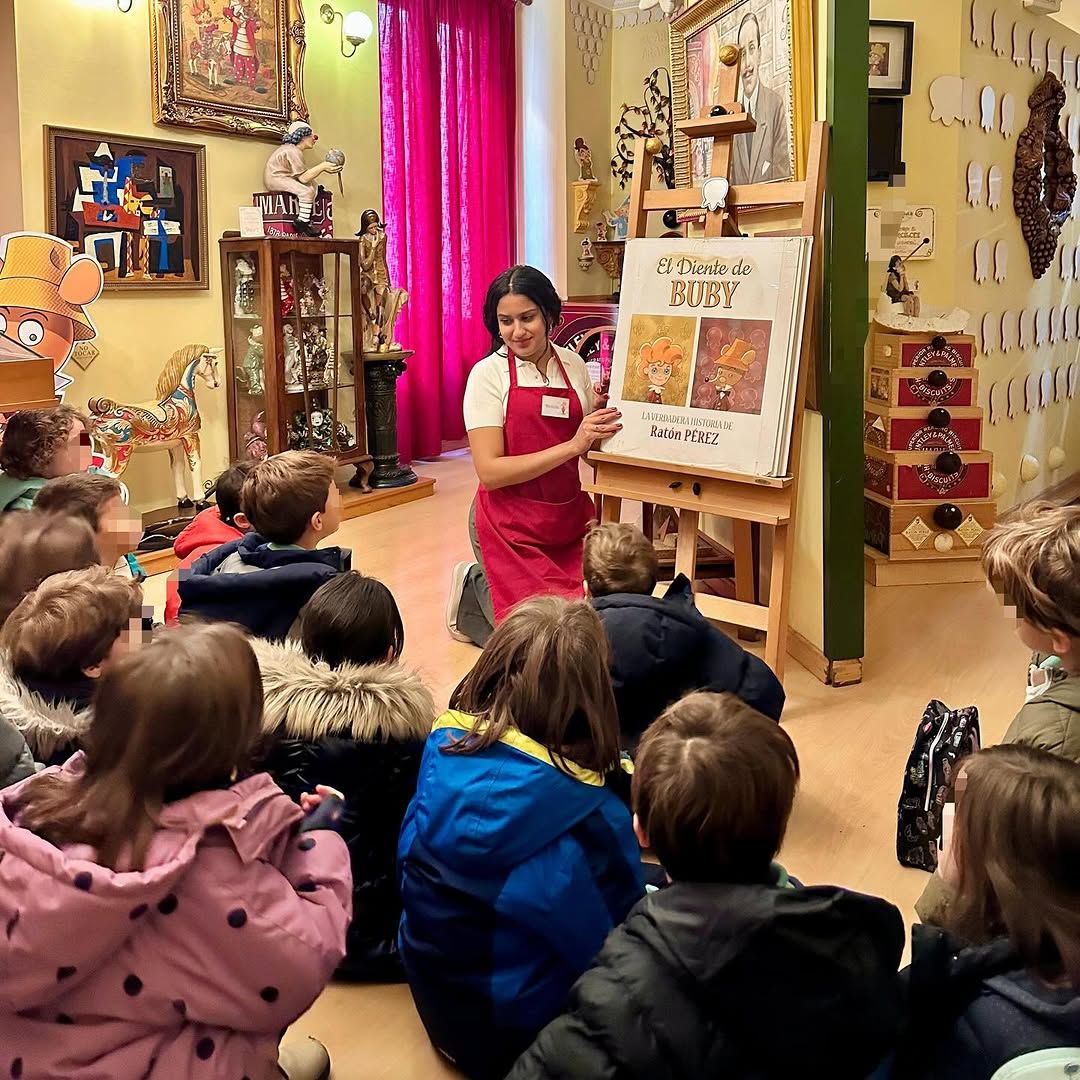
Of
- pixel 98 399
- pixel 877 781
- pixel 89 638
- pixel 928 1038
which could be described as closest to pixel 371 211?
pixel 98 399

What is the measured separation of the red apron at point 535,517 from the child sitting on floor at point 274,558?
3.36ft

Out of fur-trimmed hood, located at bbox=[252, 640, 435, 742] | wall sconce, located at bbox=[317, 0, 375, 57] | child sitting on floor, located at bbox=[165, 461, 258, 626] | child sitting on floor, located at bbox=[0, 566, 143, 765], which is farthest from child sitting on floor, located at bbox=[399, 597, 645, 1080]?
wall sconce, located at bbox=[317, 0, 375, 57]

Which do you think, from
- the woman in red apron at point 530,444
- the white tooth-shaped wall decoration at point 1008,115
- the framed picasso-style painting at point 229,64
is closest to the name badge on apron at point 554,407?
the woman in red apron at point 530,444

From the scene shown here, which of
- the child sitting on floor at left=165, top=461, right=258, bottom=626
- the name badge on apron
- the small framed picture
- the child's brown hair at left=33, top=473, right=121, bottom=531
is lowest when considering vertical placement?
the child sitting on floor at left=165, top=461, right=258, bottom=626

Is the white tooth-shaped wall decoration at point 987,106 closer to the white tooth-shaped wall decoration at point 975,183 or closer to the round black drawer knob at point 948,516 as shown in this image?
the white tooth-shaped wall decoration at point 975,183

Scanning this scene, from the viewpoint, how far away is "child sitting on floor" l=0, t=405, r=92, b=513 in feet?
9.97

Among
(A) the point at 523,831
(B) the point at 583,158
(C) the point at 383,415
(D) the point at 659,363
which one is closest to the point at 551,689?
(A) the point at 523,831

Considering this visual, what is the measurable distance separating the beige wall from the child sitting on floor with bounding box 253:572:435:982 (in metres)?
3.49

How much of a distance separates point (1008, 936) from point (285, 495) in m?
1.70

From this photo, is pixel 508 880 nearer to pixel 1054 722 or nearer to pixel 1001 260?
pixel 1054 722

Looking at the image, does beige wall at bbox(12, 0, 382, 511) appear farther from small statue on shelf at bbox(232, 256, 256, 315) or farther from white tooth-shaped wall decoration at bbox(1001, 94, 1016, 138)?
white tooth-shaped wall decoration at bbox(1001, 94, 1016, 138)

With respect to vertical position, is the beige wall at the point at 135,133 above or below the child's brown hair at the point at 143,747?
above

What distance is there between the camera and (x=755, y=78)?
11.9 ft

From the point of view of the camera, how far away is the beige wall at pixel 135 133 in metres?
4.68
